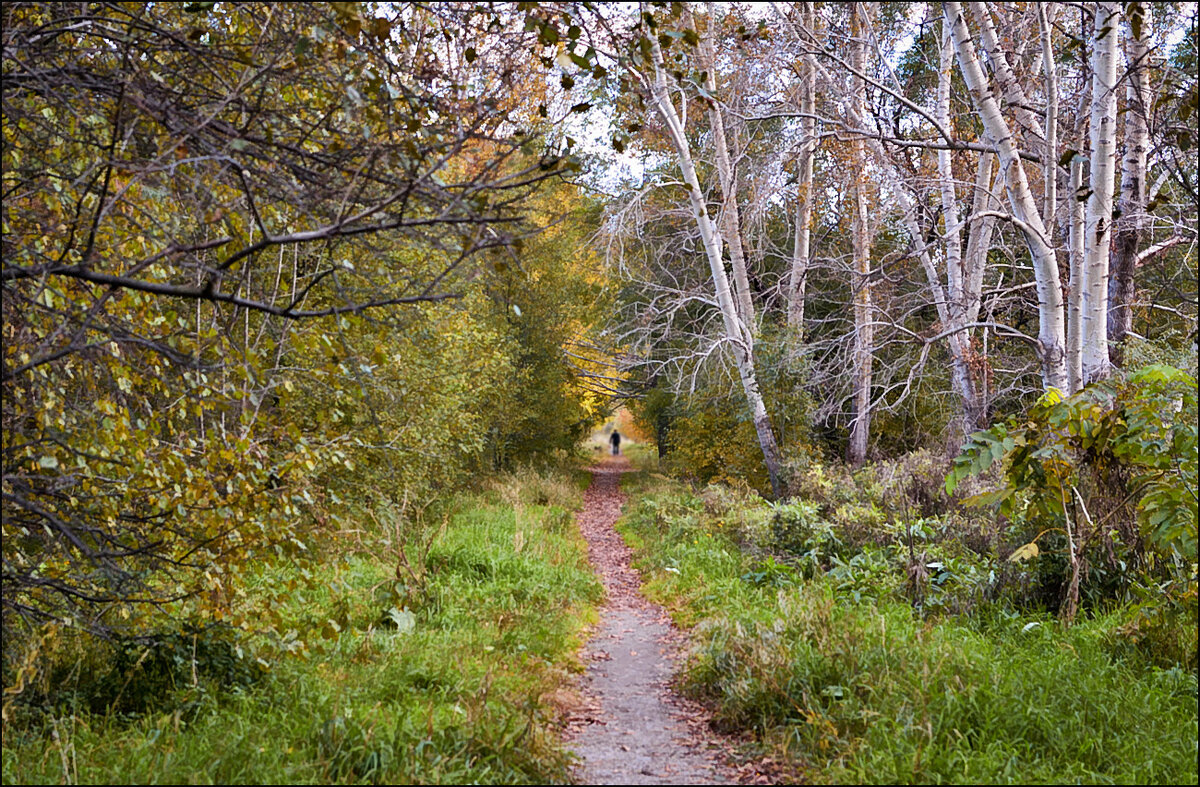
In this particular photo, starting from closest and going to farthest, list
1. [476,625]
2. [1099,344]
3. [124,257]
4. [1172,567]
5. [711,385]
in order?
[124,257] < [1172,567] < [476,625] < [1099,344] < [711,385]

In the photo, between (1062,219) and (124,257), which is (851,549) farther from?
(124,257)

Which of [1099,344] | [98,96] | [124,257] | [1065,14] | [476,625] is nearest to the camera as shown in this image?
[98,96]

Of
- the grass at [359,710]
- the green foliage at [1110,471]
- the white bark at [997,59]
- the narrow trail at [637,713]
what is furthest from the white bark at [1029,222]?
the grass at [359,710]

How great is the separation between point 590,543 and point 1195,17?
11133mm

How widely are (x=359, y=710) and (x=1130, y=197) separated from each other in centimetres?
848

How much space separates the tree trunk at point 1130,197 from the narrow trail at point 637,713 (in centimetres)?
538

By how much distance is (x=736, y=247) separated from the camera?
53.8 feet

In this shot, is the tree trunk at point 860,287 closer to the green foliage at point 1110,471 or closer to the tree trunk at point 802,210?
the tree trunk at point 802,210

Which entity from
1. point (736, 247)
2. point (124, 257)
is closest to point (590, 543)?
point (736, 247)

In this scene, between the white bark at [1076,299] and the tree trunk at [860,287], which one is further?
the tree trunk at [860,287]

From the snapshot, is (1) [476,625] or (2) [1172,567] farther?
(1) [476,625]

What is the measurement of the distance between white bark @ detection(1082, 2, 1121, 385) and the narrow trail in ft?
15.7

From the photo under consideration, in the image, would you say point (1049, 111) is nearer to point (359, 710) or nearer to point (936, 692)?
point (936, 692)

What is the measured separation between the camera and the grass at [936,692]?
14.4 feet
